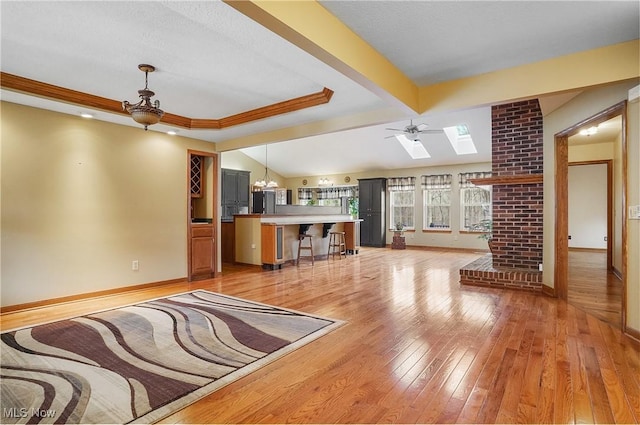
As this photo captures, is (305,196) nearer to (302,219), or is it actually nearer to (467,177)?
(302,219)

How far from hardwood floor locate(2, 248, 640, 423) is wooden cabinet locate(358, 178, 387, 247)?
5997 millimetres

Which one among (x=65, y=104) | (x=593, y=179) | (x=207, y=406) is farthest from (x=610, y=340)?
(x=593, y=179)

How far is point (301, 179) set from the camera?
1281 centimetres

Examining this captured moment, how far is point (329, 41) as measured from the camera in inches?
91.0

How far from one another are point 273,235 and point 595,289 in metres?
5.12

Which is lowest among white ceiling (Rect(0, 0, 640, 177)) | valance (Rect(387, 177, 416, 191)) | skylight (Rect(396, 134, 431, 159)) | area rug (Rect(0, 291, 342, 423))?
area rug (Rect(0, 291, 342, 423))

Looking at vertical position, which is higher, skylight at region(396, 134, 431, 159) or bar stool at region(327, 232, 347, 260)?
skylight at region(396, 134, 431, 159)

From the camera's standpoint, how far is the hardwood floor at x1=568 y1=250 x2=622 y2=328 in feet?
11.9

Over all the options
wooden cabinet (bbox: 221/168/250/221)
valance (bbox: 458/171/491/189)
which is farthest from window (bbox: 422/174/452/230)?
wooden cabinet (bbox: 221/168/250/221)

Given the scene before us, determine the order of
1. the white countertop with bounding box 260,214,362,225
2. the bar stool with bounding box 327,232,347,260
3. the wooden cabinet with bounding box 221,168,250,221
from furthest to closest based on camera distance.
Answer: the wooden cabinet with bounding box 221,168,250,221 → the bar stool with bounding box 327,232,347,260 → the white countertop with bounding box 260,214,362,225

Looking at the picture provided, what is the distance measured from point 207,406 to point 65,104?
3865 millimetres

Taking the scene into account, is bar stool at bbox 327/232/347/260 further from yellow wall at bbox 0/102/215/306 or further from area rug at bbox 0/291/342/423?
area rug at bbox 0/291/342/423

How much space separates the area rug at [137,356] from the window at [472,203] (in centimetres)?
732

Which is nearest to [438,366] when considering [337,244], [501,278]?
[501,278]
